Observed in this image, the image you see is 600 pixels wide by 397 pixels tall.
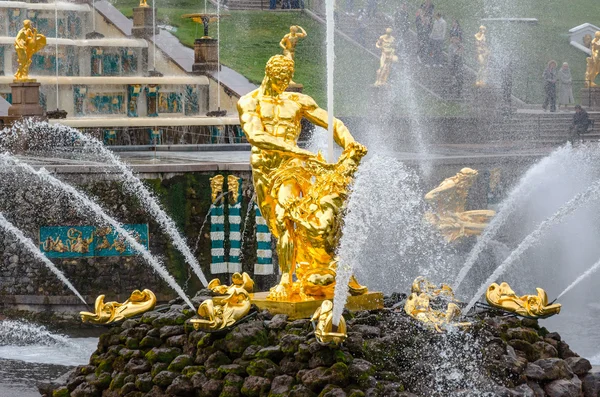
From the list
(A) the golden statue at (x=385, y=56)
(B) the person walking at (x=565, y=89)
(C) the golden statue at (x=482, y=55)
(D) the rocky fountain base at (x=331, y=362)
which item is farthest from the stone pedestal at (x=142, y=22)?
(D) the rocky fountain base at (x=331, y=362)

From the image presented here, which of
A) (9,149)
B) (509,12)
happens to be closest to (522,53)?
(509,12)

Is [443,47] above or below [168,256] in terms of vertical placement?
above

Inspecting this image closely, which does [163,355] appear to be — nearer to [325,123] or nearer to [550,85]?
[325,123]

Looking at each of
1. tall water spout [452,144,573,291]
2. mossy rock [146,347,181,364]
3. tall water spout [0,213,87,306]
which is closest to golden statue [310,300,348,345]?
mossy rock [146,347,181,364]

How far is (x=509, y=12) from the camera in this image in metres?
42.8

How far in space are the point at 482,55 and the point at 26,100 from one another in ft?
41.4

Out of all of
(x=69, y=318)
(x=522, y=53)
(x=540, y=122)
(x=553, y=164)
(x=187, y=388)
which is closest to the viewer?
(x=187, y=388)

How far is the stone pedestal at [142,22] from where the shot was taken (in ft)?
116

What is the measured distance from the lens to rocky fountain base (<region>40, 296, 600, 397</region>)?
12875 mm

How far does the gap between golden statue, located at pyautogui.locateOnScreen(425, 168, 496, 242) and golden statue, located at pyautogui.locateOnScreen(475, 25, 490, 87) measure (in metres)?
14.2

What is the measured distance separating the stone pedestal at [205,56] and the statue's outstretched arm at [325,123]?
1907cm

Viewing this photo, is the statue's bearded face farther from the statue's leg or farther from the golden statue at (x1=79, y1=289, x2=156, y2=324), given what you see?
the golden statue at (x1=79, y1=289, x2=156, y2=324)

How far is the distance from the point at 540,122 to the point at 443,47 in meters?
4.82

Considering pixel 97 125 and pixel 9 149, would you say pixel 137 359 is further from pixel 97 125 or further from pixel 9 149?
pixel 97 125
